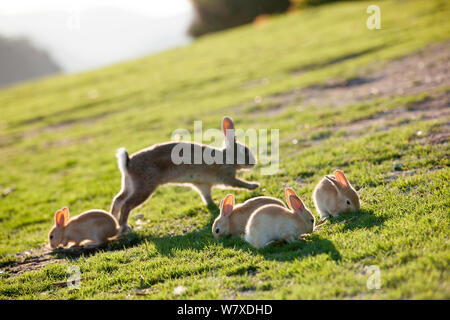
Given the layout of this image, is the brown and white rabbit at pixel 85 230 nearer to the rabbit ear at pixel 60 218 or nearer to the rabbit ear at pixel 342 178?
the rabbit ear at pixel 60 218

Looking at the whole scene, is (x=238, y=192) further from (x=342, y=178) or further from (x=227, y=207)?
(x=342, y=178)

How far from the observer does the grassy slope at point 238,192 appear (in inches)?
162

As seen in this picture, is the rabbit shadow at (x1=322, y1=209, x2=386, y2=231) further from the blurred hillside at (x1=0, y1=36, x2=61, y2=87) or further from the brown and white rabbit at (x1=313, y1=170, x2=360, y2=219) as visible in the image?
the blurred hillside at (x1=0, y1=36, x2=61, y2=87)

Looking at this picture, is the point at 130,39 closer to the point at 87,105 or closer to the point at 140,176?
the point at 87,105

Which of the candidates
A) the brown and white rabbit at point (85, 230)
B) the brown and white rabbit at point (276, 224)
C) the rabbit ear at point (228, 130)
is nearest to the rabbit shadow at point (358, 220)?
the brown and white rabbit at point (276, 224)

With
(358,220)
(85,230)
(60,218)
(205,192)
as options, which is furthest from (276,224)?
(60,218)

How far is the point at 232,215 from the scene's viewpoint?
555 cm

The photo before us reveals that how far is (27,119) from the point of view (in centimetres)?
2038

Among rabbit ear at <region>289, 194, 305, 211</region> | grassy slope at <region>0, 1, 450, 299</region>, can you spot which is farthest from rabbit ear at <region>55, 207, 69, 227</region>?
rabbit ear at <region>289, 194, 305, 211</region>

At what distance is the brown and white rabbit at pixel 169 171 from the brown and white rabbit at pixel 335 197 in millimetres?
1742

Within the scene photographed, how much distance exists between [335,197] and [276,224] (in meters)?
1.08

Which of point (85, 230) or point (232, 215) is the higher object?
point (232, 215)

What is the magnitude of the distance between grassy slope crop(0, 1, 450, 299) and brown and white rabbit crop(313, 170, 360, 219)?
0.78ft

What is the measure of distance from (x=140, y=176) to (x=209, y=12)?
161 ft
